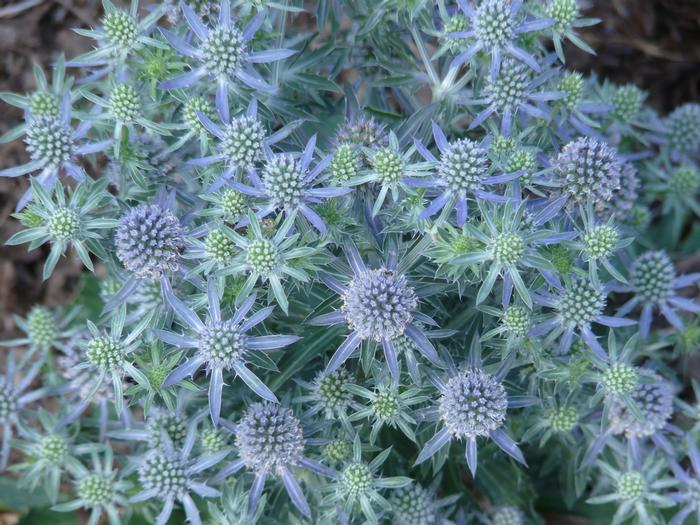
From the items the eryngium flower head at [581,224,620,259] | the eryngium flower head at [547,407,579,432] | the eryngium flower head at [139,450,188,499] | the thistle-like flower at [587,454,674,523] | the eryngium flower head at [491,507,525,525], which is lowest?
the eryngium flower head at [491,507,525,525]

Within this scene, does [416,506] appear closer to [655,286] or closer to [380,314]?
[380,314]

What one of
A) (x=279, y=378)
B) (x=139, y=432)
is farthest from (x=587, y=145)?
(x=139, y=432)

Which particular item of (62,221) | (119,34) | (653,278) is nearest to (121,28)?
(119,34)

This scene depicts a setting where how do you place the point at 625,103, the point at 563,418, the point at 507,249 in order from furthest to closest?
the point at 625,103 < the point at 563,418 < the point at 507,249

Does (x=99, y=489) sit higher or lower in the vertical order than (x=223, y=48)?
lower

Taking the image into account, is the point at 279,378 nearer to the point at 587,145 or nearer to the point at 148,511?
the point at 148,511

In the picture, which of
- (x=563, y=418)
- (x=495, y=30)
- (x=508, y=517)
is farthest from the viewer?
(x=508, y=517)

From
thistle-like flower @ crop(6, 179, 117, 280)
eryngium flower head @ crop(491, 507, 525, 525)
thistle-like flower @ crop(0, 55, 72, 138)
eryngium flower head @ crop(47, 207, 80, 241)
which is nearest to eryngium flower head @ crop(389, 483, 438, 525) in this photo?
eryngium flower head @ crop(491, 507, 525, 525)

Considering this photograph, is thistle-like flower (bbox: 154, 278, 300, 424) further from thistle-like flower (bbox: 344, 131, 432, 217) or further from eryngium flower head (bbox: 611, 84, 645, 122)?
eryngium flower head (bbox: 611, 84, 645, 122)
